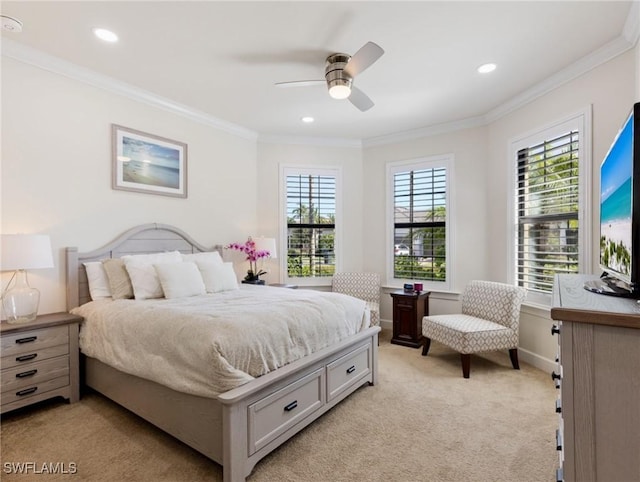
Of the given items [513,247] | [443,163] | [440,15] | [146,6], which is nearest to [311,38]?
[440,15]

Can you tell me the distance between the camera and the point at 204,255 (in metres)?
3.67

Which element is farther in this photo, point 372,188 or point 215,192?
point 372,188

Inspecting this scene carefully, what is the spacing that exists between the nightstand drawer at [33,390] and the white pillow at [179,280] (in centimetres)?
96

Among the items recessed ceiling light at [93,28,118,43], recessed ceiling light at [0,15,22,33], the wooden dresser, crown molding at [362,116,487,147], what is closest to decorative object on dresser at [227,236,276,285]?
crown molding at [362,116,487,147]

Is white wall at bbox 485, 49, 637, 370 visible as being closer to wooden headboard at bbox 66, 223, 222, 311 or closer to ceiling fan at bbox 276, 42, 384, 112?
ceiling fan at bbox 276, 42, 384, 112

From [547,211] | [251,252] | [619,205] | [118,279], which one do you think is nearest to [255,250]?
[251,252]

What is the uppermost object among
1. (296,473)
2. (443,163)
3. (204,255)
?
(443,163)

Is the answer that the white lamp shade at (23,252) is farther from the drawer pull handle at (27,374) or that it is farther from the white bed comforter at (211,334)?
the drawer pull handle at (27,374)

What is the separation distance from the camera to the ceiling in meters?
2.22

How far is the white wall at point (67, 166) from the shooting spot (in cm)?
263

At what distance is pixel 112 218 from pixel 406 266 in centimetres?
368

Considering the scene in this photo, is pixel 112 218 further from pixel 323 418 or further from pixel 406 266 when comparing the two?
pixel 406 266

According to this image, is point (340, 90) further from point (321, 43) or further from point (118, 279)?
point (118, 279)

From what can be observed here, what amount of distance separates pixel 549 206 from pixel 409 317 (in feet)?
6.34
